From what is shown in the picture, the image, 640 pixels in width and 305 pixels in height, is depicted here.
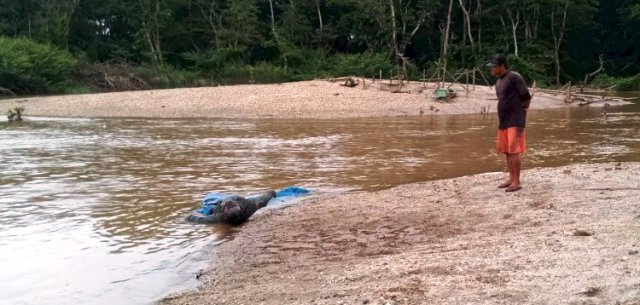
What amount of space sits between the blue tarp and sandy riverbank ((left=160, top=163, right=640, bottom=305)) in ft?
1.79

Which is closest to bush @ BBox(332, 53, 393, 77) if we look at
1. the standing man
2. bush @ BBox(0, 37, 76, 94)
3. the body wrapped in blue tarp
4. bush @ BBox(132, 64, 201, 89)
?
bush @ BBox(132, 64, 201, 89)

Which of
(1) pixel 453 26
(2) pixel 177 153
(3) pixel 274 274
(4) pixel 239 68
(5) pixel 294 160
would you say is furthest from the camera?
(1) pixel 453 26

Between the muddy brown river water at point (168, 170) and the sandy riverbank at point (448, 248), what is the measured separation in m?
0.78

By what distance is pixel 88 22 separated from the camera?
46.7 m

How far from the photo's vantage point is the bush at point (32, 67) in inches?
1387

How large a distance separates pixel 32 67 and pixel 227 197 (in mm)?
31862

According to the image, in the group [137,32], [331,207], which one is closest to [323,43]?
[137,32]

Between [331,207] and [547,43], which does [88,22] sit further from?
[331,207]

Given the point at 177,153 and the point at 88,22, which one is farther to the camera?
the point at 88,22

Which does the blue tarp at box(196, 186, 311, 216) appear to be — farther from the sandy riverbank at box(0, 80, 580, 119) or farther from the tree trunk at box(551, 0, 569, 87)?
the tree trunk at box(551, 0, 569, 87)

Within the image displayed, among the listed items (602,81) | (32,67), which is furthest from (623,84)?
(32,67)

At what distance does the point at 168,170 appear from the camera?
12594 millimetres

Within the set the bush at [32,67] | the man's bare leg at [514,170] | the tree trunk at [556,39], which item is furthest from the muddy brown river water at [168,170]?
the tree trunk at [556,39]

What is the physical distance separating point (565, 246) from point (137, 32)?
42519mm
